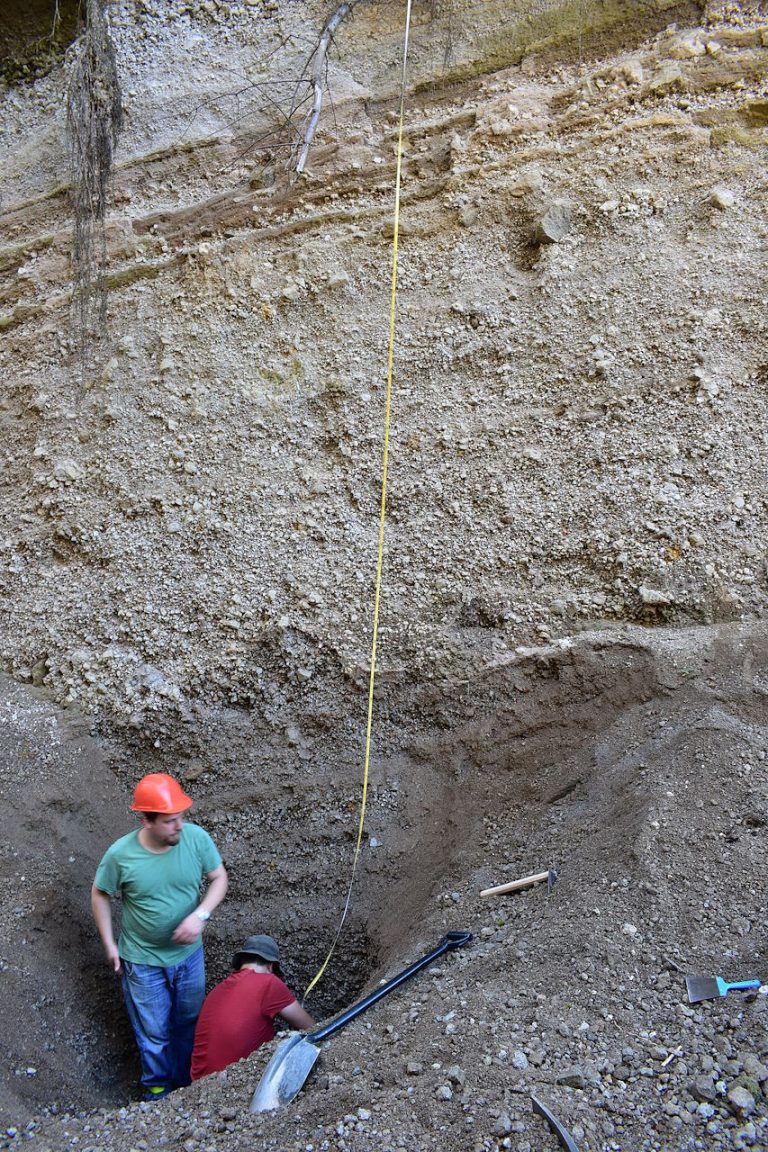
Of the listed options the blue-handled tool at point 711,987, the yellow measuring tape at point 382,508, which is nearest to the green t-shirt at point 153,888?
the yellow measuring tape at point 382,508

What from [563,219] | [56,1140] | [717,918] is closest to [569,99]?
[563,219]

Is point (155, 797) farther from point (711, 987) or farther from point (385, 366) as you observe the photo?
point (385, 366)

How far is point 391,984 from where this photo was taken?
313 centimetres

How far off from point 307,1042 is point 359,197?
441 centimetres

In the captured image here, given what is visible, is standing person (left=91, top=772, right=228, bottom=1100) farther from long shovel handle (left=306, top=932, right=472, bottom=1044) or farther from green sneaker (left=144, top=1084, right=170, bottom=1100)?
long shovel handle (left=306, top=932, right=472, bottom=1044)

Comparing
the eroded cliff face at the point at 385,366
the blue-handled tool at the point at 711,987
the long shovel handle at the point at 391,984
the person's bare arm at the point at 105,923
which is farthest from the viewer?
the eroded cliff face at the point at 385,366

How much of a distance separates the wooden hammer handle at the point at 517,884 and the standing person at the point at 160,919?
1.11 m

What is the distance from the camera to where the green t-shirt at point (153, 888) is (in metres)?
3.33

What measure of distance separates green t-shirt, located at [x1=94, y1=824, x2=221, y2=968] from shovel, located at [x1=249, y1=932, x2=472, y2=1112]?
742 mm

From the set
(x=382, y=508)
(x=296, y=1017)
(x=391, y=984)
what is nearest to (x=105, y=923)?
(x=296, y=1017)

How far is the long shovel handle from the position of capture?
9.71ft

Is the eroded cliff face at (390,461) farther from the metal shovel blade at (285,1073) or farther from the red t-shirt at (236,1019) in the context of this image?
the metal shovel blade at (285,1073)

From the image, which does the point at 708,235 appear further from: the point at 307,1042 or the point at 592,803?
the point at 307,1042

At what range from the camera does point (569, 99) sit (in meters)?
4.91
